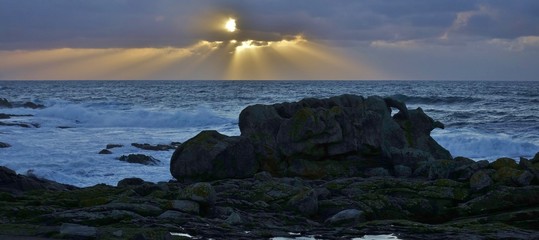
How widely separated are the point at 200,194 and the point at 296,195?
8.36 feet

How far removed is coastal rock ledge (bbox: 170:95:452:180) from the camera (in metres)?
21.3

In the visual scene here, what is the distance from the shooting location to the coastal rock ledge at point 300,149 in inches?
839

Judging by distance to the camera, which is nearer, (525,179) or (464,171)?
(525,179)

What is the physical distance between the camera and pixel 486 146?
3697 centimetres

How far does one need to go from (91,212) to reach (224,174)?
9244 millimetres

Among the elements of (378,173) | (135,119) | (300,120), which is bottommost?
(135,119)

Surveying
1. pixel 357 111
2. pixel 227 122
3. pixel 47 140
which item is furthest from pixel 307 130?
pixel 227 122

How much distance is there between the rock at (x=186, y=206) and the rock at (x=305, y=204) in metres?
2.44

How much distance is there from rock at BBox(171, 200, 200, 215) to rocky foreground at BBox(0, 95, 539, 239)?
22 mm

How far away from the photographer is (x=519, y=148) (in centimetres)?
3606

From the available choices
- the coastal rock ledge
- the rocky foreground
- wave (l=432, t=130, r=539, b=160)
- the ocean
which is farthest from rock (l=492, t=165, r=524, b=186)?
wave (l=432, t=130, r=539, b=160)

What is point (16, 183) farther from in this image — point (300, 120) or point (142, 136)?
point (142, 136)

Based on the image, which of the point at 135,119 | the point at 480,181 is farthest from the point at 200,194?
the point at 135,119

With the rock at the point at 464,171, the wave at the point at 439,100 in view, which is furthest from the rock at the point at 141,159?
the wave at the point at 439,100
